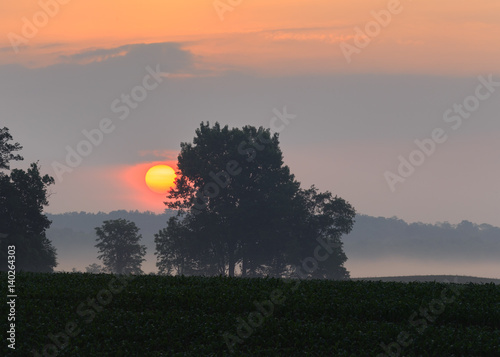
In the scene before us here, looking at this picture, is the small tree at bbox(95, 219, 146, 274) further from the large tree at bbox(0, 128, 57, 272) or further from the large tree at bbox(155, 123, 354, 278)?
the large tree at bbox(0, 128, 57, 272)

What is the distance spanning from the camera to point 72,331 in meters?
20.7

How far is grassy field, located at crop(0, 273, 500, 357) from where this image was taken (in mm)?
19609

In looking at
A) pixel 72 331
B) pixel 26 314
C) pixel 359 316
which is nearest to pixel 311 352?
pixel 359 316

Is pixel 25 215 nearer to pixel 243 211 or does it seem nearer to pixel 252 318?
pixel 243 211

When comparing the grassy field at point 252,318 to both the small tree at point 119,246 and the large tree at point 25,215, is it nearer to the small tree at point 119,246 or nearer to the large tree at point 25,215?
the large tree at point 25,215

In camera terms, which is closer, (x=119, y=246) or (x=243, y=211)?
(x=243, y=211)

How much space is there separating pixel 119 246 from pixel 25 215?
87.8 feet

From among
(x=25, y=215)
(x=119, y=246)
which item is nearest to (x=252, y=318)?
(x=25, y=215)

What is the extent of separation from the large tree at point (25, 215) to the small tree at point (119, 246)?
24.2 meters

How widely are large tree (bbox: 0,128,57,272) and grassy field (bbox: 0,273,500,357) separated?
33242 millimetres

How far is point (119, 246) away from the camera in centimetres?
8438

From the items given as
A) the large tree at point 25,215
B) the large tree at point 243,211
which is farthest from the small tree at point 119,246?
the large tree at point 25,215

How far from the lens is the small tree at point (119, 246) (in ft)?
277

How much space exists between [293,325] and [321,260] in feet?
163
